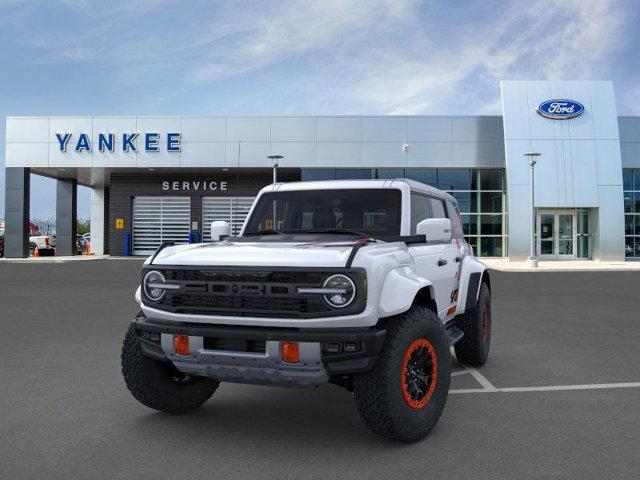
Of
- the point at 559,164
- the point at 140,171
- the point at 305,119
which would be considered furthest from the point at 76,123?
the point at 559,164

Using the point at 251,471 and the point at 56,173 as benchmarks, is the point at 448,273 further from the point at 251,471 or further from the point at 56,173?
the point at 56,173

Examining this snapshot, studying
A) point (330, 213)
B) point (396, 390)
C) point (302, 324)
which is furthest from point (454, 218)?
point (302, 324)

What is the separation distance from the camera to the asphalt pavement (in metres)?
3.64

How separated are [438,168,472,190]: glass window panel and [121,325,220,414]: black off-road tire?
94.3 ft

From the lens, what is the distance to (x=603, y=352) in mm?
7312

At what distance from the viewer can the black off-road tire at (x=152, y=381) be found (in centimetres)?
441

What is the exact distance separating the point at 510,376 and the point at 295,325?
10.5 feet

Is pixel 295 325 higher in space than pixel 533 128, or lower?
lower

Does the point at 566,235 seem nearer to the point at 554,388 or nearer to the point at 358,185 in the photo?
the point at 554,388

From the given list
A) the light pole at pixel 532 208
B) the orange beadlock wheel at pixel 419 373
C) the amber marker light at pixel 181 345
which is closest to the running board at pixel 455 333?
the orange beadlock wheel at pixel 419 373

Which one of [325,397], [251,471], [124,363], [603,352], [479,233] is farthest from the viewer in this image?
[479,233]

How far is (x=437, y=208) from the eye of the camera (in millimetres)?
5941

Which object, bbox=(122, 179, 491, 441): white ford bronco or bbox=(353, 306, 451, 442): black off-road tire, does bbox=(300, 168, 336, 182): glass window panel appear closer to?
bbox=(122, 179, 491, 441): white ford bronco

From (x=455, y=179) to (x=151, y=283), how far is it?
29543mm
